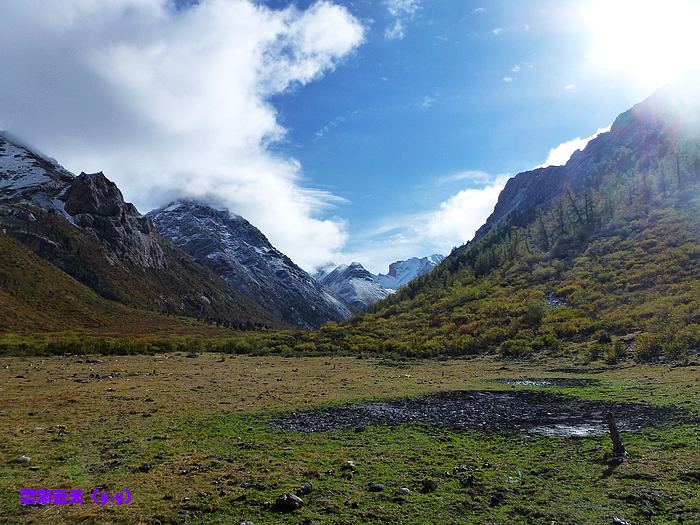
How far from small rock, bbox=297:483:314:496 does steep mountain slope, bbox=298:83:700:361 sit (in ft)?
121

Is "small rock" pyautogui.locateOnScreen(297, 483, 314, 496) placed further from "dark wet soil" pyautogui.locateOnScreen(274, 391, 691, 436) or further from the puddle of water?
the puddle of water

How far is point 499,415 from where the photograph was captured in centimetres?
2047

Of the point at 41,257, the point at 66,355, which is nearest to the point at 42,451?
the point at 66,355

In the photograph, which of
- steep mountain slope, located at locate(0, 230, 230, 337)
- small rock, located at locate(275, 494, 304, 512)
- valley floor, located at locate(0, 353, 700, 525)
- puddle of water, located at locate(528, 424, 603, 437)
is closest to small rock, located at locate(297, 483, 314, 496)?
valley floor, located at locate(0, 353, 700, 525)

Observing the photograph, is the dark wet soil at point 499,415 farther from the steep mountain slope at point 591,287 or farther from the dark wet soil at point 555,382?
the steep mountain slope at point 591,287

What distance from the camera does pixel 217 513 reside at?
9914mm

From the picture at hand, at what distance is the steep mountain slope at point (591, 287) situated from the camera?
50.8m

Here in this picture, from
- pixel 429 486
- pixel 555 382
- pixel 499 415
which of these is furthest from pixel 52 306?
pixel 429 486

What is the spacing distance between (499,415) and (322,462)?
10568 mm

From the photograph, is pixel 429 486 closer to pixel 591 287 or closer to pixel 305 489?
pixel 305 489

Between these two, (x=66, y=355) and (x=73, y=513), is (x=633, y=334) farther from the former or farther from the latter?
(x=66, y=355)

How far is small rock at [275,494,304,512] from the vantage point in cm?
1008

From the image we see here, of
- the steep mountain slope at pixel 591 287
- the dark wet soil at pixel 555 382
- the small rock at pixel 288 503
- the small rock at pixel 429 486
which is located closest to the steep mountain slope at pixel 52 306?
the steep mountain slope at pixel 591 287

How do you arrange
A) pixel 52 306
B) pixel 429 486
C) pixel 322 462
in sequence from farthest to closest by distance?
pixel 52 306 → pixel 322 462 → pixel 429 486
